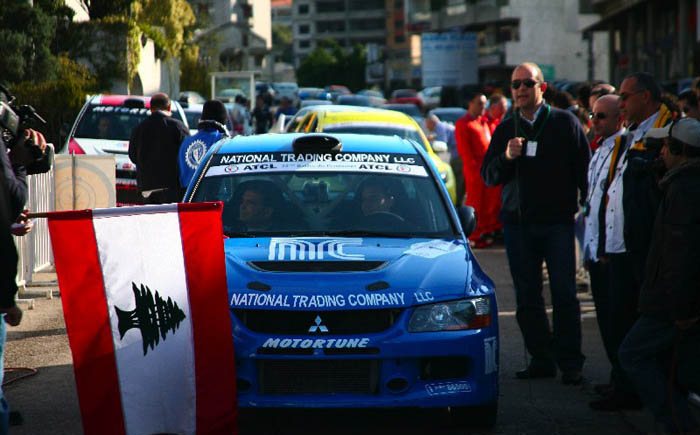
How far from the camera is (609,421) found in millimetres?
6566

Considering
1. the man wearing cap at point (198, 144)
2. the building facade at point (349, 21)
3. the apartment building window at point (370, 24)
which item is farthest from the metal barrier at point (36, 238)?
the apartment building window at point (370, 24)

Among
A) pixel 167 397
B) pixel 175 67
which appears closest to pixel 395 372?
pixel 167 397

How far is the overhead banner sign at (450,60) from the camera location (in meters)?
61.6

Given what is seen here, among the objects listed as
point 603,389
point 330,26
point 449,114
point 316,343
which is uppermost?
point 330,26

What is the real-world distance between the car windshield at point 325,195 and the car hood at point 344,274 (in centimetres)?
33

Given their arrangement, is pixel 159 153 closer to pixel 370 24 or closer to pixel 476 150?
pixel 476 150

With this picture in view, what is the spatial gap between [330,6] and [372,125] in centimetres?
18264

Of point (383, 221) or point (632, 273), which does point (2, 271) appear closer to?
point (383, 221)

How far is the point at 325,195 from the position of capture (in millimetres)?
7059

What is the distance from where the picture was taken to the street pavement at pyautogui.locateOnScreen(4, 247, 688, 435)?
6.28 meters

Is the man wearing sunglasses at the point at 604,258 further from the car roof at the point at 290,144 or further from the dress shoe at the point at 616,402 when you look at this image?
the car roof at the point at 290,144

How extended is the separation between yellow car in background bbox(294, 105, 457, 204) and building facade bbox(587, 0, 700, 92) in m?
20.7

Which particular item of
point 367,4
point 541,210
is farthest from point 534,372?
point 367,4

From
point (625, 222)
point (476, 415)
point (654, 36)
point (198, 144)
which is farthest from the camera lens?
point (654, 36)
